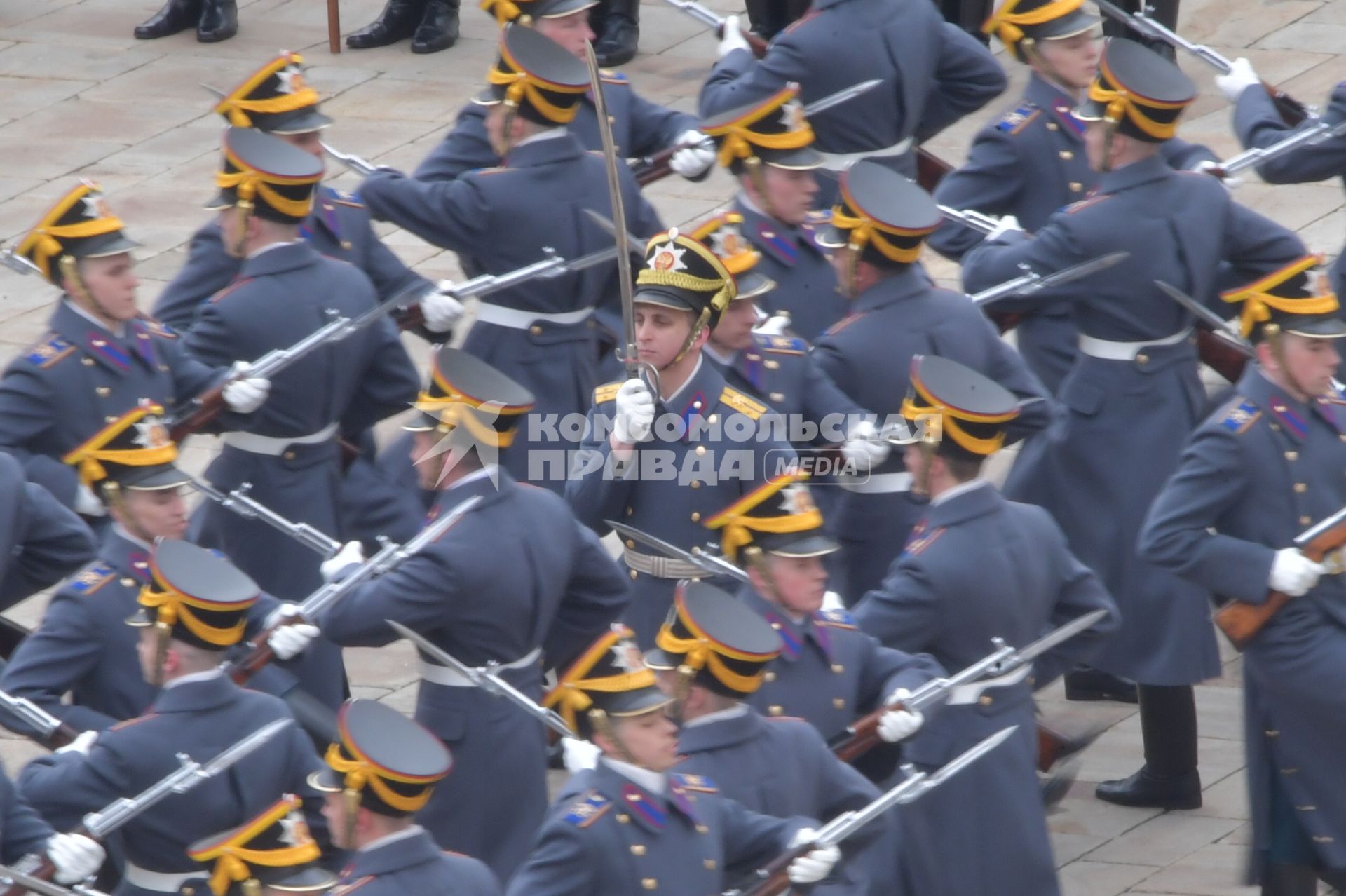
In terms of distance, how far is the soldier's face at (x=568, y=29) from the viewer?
8578 millimetres

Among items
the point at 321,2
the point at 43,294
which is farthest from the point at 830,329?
the point at 321,2

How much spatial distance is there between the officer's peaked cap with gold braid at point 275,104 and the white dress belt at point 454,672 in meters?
2.32

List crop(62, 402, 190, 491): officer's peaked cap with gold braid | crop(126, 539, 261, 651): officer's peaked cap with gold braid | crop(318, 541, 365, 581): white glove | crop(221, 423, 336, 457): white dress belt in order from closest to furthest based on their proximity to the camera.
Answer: crop(126, 539, 261, 651): officer's peaked cap with gold braid, crop(62, 402, 190, 491): officer's peaked cap with gold braid, crop(318, 541, 365, 581): white glove, crop(221, 423, 336, 457): white dress belt

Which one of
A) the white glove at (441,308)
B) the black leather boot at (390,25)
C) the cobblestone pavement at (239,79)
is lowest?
the cobblestone pavement at (239,79)

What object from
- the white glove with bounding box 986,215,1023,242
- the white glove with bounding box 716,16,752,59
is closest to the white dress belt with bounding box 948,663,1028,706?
the white glove with bounding box 986,215,1023,242

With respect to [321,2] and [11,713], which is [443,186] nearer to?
[11,713]

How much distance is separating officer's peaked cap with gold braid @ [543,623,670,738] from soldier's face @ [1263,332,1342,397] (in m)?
2.30

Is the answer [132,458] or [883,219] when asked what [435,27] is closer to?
[883,219]

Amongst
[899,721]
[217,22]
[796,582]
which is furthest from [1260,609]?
[217,22]

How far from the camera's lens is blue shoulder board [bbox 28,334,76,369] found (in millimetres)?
7480

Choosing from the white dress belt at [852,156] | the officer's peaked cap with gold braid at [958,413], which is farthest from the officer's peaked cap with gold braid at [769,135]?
the officer's peaked cap with gold braid at [958,413]

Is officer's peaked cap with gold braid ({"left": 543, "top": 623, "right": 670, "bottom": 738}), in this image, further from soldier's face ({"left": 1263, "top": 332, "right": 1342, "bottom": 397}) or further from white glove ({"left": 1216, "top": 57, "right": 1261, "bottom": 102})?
white glove ({"left": 1216, "top": 57, "right": 1261, "bottom": 102})

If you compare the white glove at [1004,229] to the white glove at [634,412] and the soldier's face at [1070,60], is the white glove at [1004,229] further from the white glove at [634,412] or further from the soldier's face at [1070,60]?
the white glove at [634,412]

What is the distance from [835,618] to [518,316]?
253 centimetres
